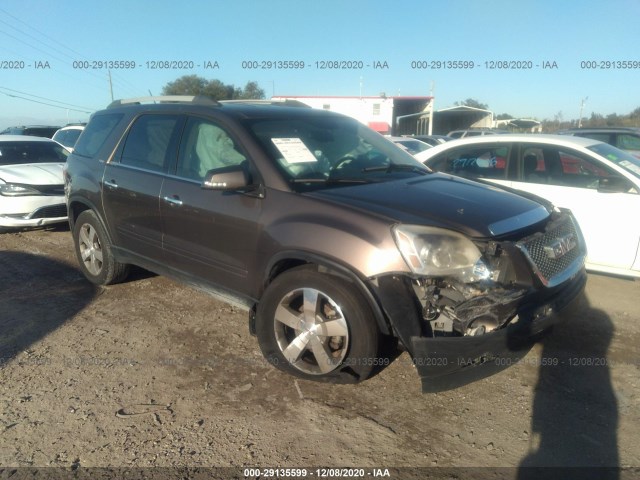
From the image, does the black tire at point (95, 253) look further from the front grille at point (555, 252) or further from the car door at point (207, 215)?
the front grille at point (555, 252)

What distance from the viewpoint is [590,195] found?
4.91m

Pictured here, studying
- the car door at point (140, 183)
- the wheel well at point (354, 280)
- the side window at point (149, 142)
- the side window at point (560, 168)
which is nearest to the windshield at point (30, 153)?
the car door at point (140, 183)

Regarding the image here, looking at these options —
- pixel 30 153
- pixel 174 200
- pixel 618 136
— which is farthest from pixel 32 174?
pixel 618 136

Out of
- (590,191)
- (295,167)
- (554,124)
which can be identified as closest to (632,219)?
(590,191)

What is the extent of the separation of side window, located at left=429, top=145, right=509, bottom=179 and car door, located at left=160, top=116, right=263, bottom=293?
2937mm

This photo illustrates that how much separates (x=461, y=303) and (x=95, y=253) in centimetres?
Result: 388

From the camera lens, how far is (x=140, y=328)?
423cm

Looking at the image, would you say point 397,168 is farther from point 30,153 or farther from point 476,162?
point 30,153

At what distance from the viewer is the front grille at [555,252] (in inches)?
115

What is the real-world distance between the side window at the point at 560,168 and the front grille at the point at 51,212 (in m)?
6.31

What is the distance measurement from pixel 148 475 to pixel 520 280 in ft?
7.25

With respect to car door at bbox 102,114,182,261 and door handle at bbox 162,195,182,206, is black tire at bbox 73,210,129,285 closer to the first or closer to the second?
car door at bbox 102,114,182,261

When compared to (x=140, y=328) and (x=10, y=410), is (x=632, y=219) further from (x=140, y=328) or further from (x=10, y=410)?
(x=10, y=410)

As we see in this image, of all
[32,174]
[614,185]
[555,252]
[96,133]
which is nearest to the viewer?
[555,252]
